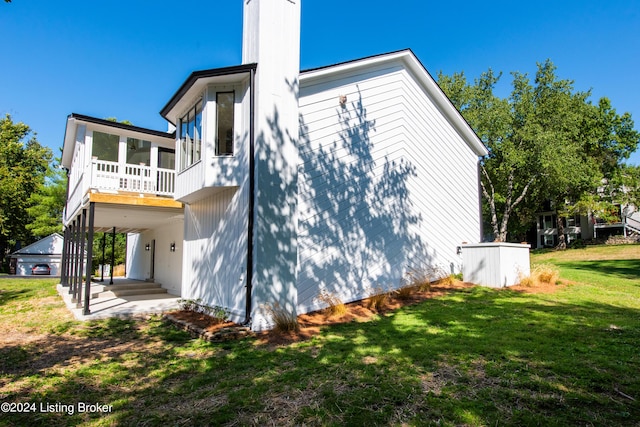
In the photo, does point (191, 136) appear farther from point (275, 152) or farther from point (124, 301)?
point (124, 301)

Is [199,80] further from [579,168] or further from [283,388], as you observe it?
[579,168]

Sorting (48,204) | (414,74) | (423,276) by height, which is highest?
(414,74)

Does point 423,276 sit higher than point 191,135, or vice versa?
point 191,135

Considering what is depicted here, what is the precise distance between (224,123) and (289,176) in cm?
234

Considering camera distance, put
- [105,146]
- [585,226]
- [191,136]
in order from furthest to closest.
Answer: [585,226] < [105,146] < [191,136]

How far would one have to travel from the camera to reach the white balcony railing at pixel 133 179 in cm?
1177

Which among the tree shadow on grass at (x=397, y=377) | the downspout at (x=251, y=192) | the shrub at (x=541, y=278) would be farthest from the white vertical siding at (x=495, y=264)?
the downspout at (x=251, y=192)

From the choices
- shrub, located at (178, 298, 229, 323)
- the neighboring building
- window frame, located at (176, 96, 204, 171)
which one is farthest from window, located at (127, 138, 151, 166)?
the neighboring building

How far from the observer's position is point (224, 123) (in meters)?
9.48

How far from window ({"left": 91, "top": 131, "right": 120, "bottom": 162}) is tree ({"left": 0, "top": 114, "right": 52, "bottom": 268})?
69.8 feet

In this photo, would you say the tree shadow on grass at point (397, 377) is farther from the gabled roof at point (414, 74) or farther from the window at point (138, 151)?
the window at point (138, 151)

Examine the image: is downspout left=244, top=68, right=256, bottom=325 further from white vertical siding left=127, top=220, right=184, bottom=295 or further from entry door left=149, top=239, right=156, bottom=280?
entry door left=149, top=239, right=156, bottom=280

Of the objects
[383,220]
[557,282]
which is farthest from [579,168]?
[383,220]

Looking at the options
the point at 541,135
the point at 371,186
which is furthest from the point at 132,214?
the point at 541,135
